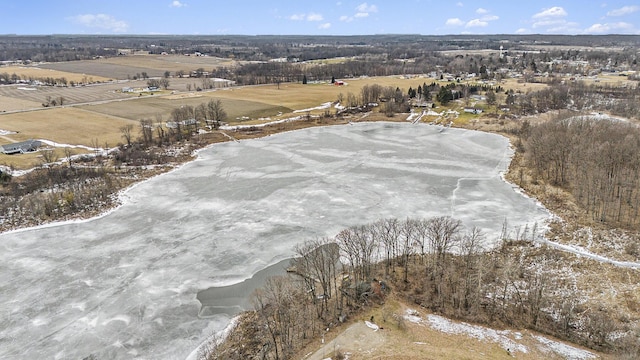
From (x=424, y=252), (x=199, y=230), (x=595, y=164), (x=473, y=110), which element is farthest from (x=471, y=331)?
(x=473, y=110)

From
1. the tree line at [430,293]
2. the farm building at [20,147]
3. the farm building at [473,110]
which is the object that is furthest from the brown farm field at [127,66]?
the tree line at [430,293]

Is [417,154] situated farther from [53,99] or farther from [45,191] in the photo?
[53,99]

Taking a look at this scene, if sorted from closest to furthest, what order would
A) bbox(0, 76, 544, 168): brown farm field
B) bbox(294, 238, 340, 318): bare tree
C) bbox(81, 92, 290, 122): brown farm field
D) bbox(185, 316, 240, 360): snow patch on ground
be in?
bbox(185, 316, 240, 360): snow patch on ground
bbox(294, 238, 340, 318): bare tree
bbox(0, 76, 544, 168): brown farm field
bbox(81, 92, 290, 122): brown farm field

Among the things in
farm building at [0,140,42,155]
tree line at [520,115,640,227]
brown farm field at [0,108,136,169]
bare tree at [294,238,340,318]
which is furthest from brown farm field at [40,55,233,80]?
tree line at [520,115,640,227]

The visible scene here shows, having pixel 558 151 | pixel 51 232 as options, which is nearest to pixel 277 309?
pixel 51 232

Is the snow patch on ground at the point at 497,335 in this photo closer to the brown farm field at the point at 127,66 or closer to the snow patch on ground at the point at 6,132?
the snow patch on ground at the point at 6,132

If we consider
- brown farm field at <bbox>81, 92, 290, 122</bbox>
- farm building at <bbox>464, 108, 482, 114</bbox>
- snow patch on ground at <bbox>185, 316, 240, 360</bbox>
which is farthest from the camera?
brown farm field at <bbox>81, 92, 290, 122</bbox>

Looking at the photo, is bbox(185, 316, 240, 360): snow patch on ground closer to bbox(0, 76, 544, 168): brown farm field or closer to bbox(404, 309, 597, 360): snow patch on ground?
bbox(404, 309, 597, 360): snow patch on ground
